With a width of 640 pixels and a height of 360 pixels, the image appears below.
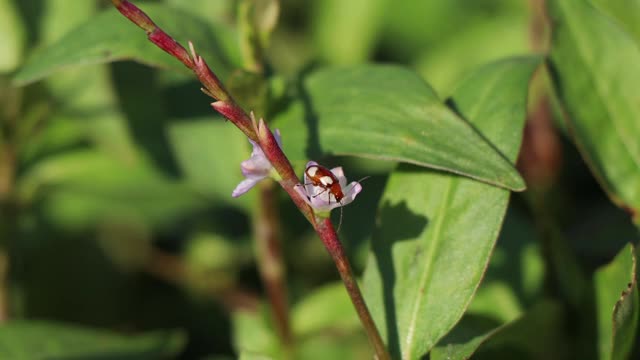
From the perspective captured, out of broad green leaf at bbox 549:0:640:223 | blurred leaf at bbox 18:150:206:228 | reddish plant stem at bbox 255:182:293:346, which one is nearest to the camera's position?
broad green leaf at bbox 549:0:640:223

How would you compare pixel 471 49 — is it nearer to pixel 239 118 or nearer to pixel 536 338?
pixel 536 338

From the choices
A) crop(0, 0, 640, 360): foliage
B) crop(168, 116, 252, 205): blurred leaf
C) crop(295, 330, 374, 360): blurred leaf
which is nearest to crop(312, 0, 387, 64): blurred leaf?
crop(0, 0, 640, 360): foliage

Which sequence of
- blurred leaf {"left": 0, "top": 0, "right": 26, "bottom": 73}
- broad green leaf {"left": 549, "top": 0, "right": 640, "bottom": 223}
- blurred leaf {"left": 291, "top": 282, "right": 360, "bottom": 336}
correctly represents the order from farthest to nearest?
blurred leaf {"left": 0, "top": 0, "right": 26, "bottom": 73} < blurred leaf {"left": 291, "top": 282, "right": 360, "bottom": 336} < broad green leaf {"left": 549, "top": 0, "right": 640, "bottom": 223}

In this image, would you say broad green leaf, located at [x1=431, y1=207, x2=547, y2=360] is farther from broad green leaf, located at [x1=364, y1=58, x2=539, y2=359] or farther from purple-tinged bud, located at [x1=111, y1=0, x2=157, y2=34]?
purple-tinged bud, located at [x1=111, y1=0, x2=157, y2=34]

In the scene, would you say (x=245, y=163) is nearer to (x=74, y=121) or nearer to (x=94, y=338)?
(x=94, y=338)

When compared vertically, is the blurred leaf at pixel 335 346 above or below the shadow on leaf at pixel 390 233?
below

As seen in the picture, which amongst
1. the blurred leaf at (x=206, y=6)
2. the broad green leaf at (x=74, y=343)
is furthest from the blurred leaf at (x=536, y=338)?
the blurred leaf at (x=206, y=6)

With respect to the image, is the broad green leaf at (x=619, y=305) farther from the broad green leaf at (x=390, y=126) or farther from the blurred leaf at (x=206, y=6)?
the blurred leaf at (x=206, y=6)
